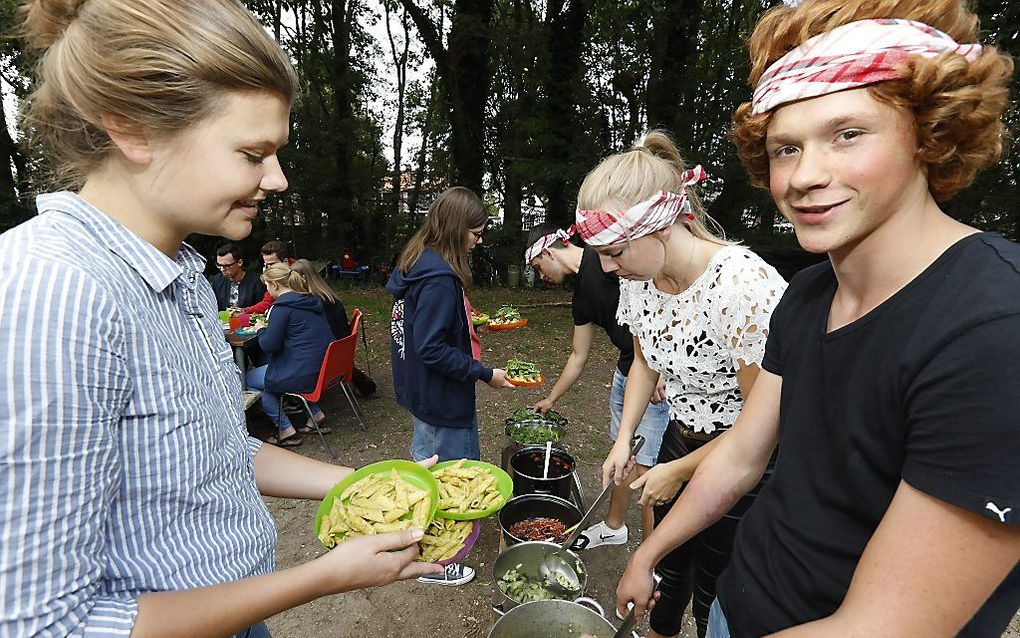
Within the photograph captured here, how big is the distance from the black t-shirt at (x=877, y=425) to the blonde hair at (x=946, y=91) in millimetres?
162

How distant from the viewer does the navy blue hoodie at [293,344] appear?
15.9 feet

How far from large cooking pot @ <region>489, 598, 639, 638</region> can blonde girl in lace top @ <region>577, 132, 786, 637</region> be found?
1.79 feet

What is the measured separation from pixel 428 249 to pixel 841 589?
9.17ft

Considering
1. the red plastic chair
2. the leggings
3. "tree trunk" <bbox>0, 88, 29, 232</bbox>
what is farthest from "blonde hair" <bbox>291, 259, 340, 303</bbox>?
"tree trunk" <bbox>0, 88, 29, 232</bbox>

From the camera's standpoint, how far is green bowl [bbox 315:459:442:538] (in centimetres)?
173

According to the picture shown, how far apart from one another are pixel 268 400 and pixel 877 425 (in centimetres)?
536

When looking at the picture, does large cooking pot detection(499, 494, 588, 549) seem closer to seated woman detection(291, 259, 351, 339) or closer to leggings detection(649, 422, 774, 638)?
leggings detection(649, 422, 774, 638)

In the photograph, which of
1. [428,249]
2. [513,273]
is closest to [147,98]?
[428,249]

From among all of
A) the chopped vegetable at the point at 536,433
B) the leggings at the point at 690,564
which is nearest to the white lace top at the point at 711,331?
the leggings at the point at 690,564

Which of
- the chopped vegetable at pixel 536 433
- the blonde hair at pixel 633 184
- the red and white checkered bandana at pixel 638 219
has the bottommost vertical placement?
the chopped vegetable at pixel 536 433

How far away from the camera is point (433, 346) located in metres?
3.18

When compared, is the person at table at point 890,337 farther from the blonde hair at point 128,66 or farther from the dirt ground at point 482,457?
the dirt ground at point 482,457

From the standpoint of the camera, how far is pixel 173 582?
3.45ft

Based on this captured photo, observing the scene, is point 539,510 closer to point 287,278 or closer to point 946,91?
point 946,91
